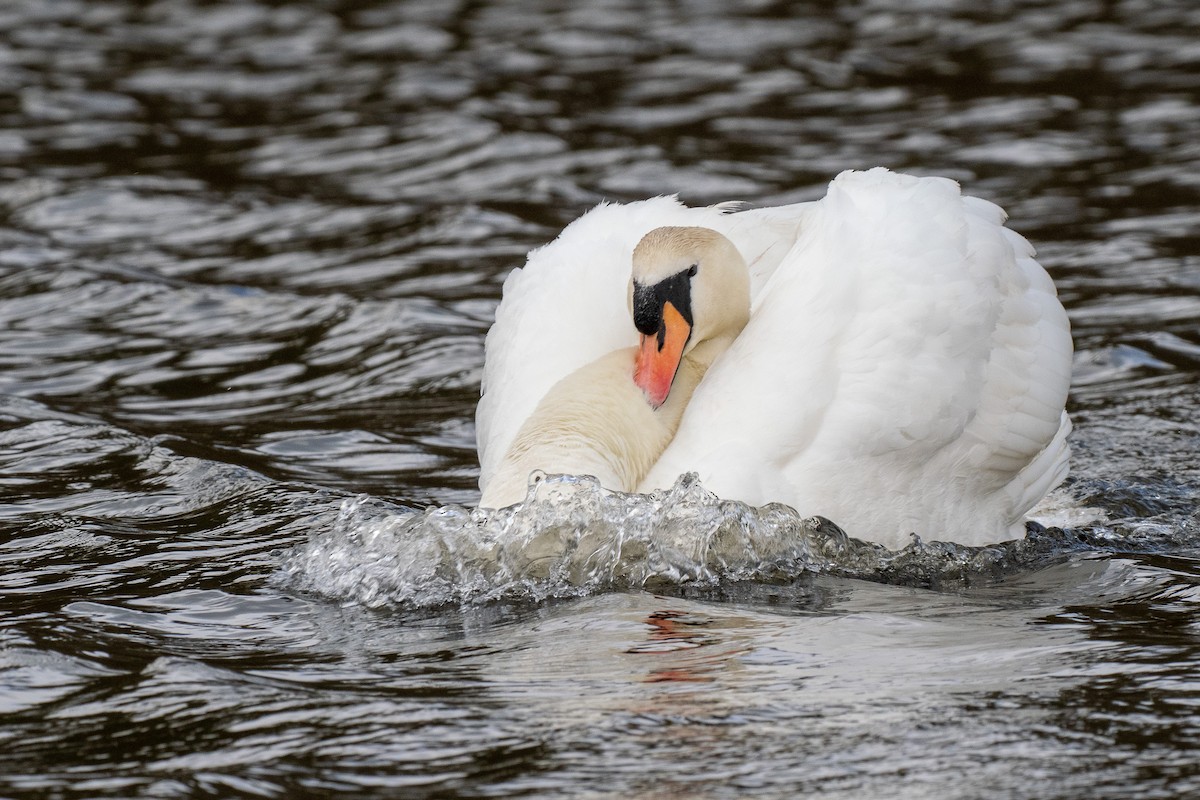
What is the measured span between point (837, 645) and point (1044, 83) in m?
9.67

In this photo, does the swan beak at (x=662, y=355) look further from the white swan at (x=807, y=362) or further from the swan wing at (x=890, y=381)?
the swan wing at (x=890, y=381)

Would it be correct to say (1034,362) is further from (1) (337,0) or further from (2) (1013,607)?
(1) (337,0)

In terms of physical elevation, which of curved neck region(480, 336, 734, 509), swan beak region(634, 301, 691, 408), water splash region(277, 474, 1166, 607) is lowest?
water splash region(277, 474, 1166, 607)

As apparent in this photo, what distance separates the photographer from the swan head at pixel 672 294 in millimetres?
6020

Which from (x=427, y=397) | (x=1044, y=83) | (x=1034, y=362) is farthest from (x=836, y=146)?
(x=1034, y=362)

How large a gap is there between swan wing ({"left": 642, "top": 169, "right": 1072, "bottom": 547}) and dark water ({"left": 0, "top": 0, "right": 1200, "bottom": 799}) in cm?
17

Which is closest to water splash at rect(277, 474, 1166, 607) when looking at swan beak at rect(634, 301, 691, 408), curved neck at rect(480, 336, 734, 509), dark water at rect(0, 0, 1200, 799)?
dark water at rect(0, 0, 1200, 799)

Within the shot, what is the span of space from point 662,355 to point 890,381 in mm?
735

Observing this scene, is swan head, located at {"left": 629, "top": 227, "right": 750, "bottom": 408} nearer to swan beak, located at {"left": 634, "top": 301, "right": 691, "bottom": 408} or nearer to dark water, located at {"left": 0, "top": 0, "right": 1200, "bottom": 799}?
swan beak, located at {"left": 634, "top": 301, "right": 691, "bottom": 408}

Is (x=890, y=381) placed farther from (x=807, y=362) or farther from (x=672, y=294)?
(x=672, y=294)

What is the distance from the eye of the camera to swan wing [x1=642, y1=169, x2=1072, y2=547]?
18.7 ft

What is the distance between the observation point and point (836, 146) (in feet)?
41.1

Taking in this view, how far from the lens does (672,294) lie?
19.7 feet

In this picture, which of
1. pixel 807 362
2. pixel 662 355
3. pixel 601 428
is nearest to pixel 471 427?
pixel 662 355
